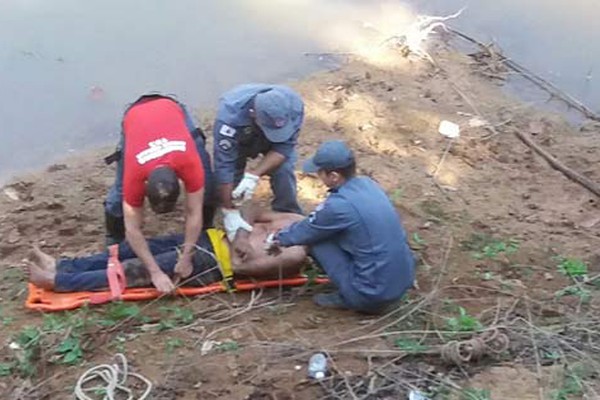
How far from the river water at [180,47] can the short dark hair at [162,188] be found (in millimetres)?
1990

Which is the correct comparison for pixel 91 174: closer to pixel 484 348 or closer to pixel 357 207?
pixel 357 207

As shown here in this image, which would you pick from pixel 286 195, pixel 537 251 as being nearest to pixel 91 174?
pixel 286 195

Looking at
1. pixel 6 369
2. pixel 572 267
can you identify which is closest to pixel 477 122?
pixel 572 267

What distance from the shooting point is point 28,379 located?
462 centimetres

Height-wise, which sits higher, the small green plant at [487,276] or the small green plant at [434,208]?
the small green plant at [434,208]

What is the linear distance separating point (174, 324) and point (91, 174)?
5.44ft

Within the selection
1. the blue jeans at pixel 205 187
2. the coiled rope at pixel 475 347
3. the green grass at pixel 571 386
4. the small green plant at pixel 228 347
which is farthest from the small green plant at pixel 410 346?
the blue jeans at pixel 205 187

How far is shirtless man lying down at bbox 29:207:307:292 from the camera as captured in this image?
5.14 metres

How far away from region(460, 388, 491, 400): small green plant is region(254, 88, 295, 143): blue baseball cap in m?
1.61

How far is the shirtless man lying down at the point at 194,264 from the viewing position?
5141 millimetres

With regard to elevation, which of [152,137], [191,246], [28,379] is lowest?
[28,379]

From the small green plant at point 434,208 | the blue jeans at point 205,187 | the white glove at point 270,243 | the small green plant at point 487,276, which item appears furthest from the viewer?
the small green plant at point 434,208

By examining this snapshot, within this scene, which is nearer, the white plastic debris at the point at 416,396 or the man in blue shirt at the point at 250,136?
the white plastic debris at the point at 416,396

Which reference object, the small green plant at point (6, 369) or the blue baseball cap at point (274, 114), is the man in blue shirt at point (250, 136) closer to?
the blue baseball cap at point (274, 114)
